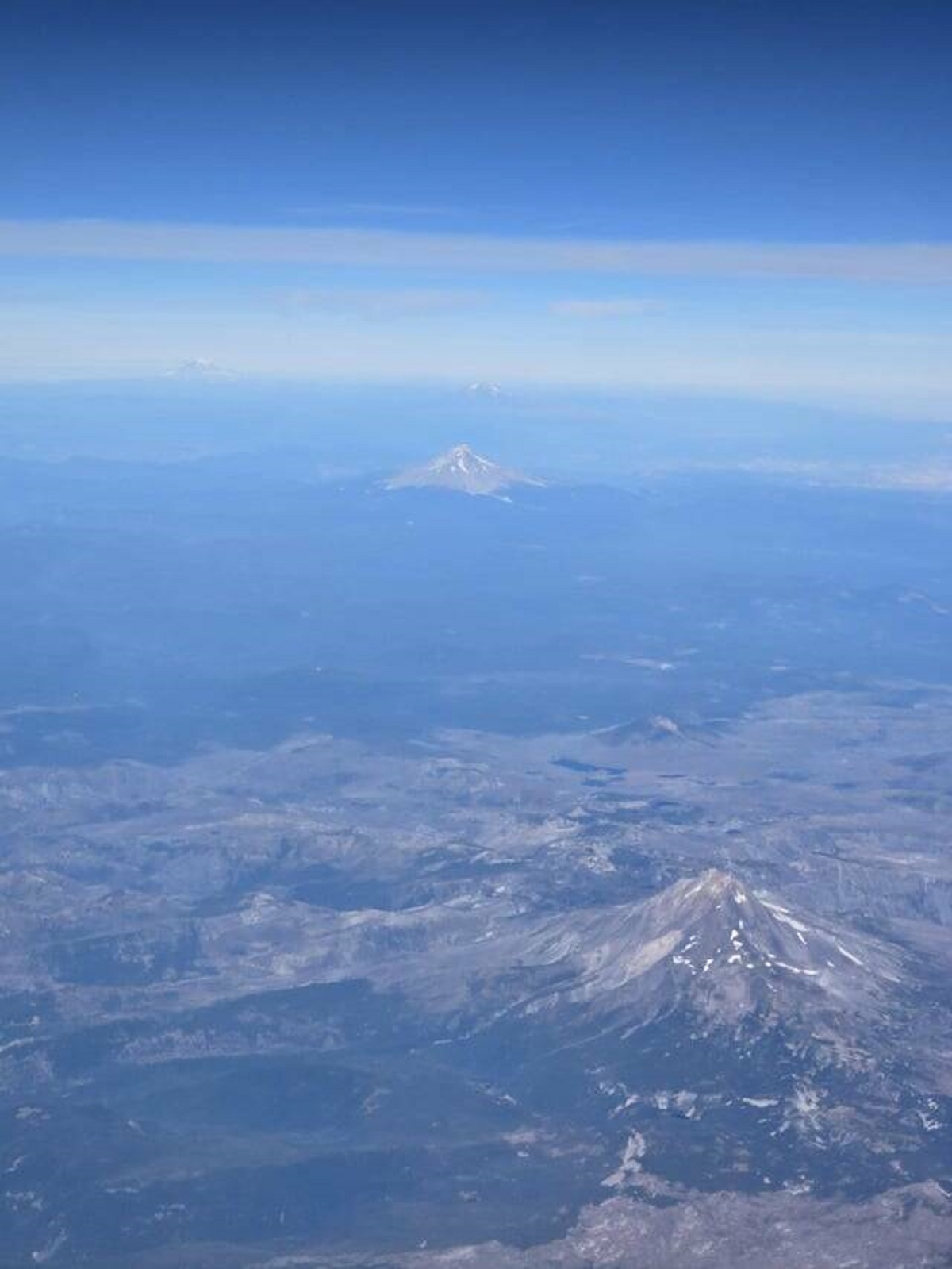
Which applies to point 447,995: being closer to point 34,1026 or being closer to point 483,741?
point 34,1026

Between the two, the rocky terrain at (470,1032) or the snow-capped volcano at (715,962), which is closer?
the rocky terrain at (470,1032)

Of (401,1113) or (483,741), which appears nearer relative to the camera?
(401,1113)

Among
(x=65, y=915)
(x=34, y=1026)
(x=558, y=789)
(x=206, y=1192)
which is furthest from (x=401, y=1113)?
(x=558, y=789)

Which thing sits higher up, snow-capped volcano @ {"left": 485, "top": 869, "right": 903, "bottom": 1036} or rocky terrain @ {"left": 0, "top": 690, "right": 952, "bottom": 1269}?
snow-capped volcano @ {"left": 485, "top": 869, "right": 903, "bottom": 1036}

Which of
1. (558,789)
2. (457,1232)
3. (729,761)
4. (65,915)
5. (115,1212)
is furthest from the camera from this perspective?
(729,761)

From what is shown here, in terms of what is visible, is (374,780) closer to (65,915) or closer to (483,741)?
(483,741)

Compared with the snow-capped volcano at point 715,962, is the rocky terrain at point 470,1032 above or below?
below

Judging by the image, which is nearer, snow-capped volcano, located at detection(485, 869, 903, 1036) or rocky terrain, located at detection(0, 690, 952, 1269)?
rocky terrain, located at detection(0, 690, 952, 1269)

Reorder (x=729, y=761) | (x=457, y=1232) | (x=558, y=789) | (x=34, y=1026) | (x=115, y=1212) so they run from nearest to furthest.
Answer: (x=457, y=1232), (x=115, y=1212), (x=34, y=1026), (x=558, y=789), (x=729, y=761)

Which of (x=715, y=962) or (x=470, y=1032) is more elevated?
(x=715, y=962)
